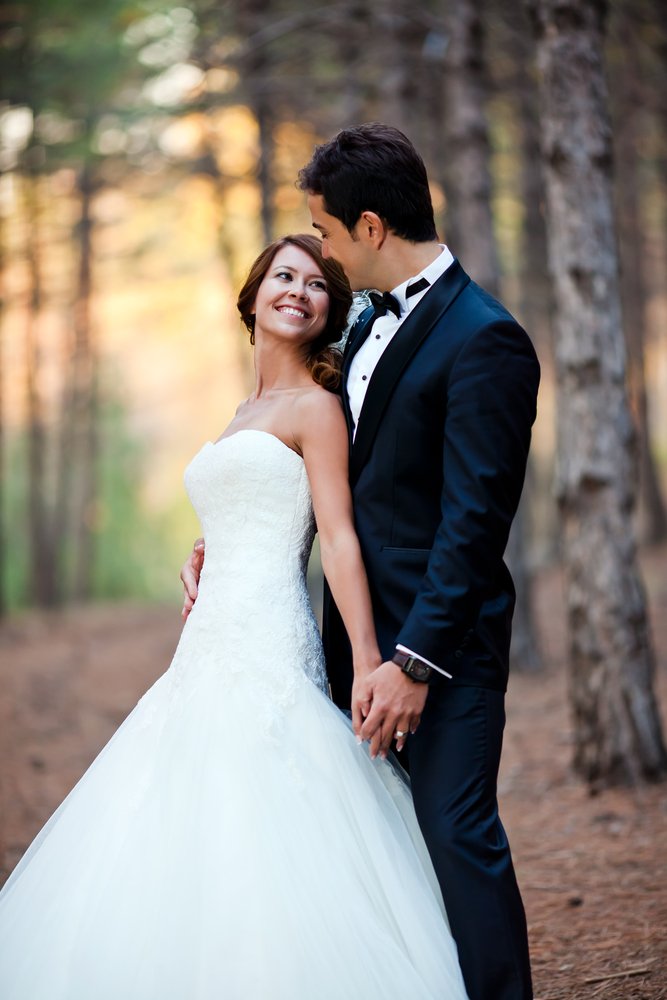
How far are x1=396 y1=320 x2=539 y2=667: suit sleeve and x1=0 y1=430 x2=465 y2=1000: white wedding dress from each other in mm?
541

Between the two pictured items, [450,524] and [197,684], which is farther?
[197,684]

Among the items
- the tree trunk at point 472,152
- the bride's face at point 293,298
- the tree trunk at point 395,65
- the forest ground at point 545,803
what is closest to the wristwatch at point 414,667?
the bride's face at point 293,298

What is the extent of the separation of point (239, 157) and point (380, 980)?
19215 mm

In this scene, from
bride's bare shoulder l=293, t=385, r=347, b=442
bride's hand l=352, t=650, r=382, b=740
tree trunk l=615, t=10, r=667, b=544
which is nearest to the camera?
bride's hand l=352, t=650, r=382, b=740

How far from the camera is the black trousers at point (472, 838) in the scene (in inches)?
107

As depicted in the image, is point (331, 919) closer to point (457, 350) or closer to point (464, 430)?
point (464, 430)

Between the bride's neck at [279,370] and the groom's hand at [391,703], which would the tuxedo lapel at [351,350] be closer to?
the bride's neck at [279,370]

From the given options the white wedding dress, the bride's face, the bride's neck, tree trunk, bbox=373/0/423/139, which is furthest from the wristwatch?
tree trunk, bbox=373/0/423/139

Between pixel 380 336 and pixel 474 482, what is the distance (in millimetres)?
594

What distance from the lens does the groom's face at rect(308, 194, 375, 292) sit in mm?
2896

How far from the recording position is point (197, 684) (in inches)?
123

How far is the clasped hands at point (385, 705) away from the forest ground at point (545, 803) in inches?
55.7

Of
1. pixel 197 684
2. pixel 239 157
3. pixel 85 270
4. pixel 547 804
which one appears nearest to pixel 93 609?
pixel 85 270

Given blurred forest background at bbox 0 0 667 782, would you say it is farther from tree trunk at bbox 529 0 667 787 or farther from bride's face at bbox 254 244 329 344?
bride's face at bbox 254 244 329 344
